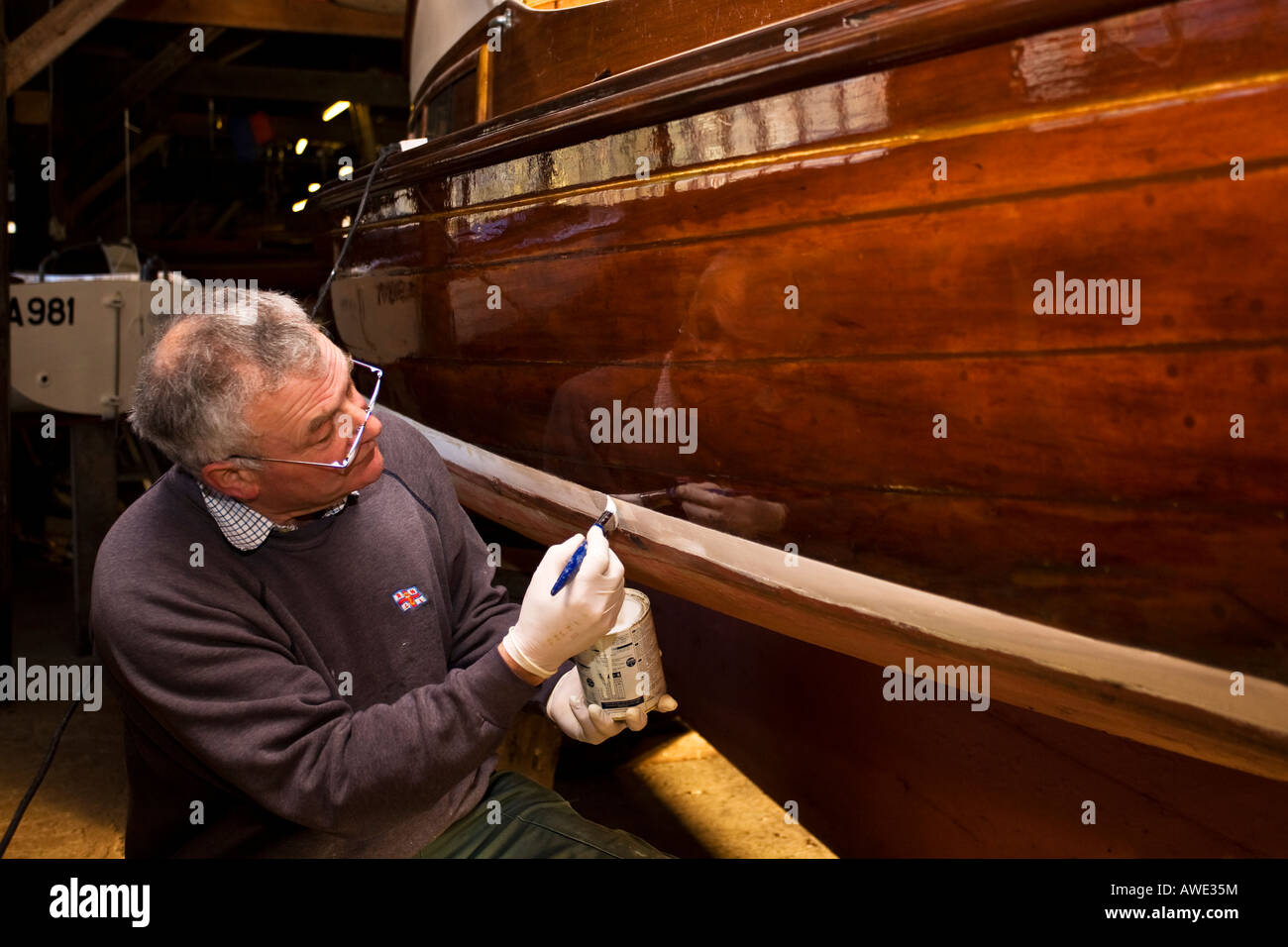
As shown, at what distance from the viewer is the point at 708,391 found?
1562mm

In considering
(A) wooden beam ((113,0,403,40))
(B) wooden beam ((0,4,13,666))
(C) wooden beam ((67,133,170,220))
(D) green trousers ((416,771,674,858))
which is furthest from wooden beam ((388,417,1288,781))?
(C) wooden beam ((67,133,170,220))

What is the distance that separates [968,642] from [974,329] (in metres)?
0.40

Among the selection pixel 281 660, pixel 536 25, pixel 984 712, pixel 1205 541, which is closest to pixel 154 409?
pixel 281 660

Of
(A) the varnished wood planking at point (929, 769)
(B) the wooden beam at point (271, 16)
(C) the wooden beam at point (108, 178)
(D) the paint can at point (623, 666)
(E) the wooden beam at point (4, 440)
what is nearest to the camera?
(D) the paint can at point (623, 666)

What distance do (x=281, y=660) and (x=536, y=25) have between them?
1.36 m

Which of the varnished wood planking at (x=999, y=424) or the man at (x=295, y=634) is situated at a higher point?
the varnished wood planking at (x=999, y=424)

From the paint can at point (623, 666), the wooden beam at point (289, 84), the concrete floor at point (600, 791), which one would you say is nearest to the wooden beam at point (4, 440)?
the concrete floor at point (600, 791)

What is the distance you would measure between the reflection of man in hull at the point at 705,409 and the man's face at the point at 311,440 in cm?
44

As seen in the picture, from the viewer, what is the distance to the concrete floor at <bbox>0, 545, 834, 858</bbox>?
234 centimetres

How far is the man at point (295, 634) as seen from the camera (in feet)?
3.99

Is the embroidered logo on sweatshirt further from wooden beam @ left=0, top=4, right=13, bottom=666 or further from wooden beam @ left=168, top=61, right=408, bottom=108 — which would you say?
wooden beam @ left=168, top=61, right=408, bottom=108

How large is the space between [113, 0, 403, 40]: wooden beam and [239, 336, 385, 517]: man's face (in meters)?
3.75

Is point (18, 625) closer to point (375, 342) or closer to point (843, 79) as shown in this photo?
point (375, 342)

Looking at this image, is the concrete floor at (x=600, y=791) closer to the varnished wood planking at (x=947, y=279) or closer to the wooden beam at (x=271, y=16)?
the varnished wood planking at (x=947, y=279)
